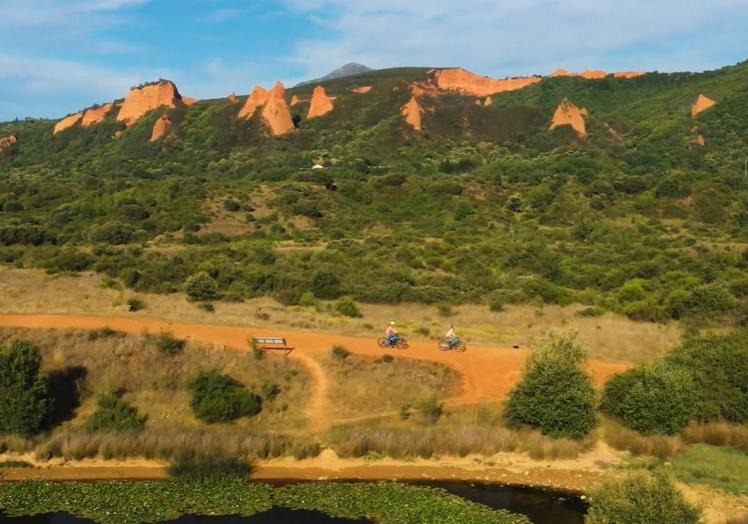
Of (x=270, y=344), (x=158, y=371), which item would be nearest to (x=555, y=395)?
(x=270, y=344)

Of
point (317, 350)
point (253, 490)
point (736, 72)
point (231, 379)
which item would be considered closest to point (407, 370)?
point (317, 350)

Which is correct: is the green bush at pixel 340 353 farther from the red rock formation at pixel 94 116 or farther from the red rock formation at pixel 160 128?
the red rock formation at pixel 94 116

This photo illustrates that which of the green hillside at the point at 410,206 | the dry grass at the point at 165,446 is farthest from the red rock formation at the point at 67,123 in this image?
the dry grass at the point at 165,446

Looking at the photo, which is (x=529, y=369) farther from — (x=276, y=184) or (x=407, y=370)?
(x=276, y=184)

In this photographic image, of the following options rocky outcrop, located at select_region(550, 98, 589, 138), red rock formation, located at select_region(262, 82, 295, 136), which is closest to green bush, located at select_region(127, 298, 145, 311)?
red rock formation, located at select_region(262, 82, 295, 136)

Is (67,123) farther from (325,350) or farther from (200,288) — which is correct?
(325,350)

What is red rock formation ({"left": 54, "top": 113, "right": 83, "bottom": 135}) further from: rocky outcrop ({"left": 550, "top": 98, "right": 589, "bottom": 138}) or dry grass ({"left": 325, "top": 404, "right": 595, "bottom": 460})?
dry grass ({"left": 325, "top": 404, "right": 595, "bottom": 460})
